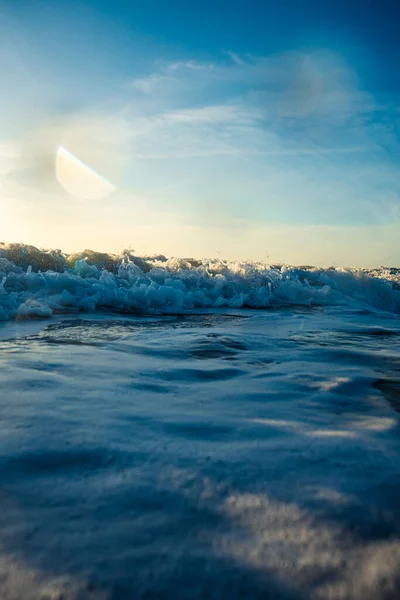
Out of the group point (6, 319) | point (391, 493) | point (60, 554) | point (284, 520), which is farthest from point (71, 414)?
point (6, 319)

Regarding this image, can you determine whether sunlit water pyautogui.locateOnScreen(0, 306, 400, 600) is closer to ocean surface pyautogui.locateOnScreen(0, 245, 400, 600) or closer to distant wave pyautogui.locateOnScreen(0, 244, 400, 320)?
ocean surface pyautogui.locateOnScreen(0, 245, 400, 600)

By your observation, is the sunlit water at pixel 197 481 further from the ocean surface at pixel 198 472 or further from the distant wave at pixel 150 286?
the distant wave at pixel 150 286

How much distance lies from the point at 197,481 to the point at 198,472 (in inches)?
2.2

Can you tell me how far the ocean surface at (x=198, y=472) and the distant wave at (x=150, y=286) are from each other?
305cm

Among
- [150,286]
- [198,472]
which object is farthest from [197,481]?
[150,286]

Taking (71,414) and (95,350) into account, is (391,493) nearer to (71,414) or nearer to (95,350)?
(71,414)

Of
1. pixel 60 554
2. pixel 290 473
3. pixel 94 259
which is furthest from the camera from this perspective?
pixel 94 259

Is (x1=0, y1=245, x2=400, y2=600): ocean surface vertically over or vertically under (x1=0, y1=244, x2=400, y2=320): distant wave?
under

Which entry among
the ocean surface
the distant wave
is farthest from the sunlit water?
the distant wave

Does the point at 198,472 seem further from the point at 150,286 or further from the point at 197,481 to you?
the point at 150,286

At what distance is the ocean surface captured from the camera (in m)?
0.92

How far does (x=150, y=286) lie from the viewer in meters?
7.44

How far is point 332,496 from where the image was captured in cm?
124

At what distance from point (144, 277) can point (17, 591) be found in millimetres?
8336
